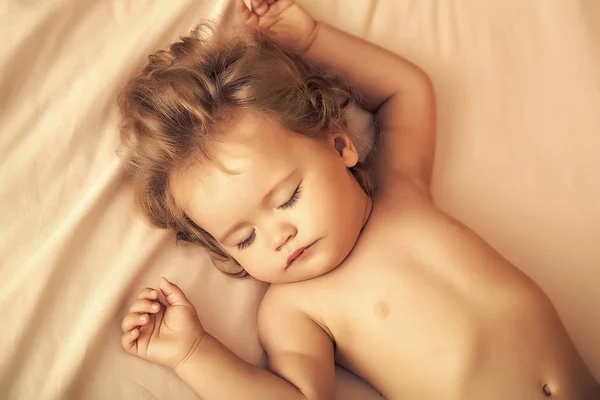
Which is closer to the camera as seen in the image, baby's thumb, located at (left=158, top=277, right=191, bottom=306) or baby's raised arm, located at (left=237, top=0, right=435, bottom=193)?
baby's thumb, located at (left=158, top=277, right=191, bottom=306)

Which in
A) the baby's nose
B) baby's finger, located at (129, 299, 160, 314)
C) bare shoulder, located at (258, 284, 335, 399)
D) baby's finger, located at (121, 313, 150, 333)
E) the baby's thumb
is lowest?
baby's finger, located at (121, 313, 150, 333)

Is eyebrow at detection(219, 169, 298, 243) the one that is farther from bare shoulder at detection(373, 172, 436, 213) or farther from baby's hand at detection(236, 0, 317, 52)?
baby's hand at detection(236, 0, 317, 52)

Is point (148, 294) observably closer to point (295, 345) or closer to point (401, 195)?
point (295, 345)

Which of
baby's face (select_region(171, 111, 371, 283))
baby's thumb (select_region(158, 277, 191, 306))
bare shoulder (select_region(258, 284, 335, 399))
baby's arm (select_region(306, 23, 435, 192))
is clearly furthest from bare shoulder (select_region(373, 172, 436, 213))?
baby's thumb (select_region(158, 277, 191, 306))

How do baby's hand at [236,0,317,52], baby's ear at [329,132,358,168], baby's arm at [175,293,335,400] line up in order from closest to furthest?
baby's arm at [175,293,335,400]
baby's ear at [329,132,358,168]
baby's hand at [236,0,317,52]

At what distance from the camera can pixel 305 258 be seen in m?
0.83

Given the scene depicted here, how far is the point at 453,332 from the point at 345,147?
0.34 metres

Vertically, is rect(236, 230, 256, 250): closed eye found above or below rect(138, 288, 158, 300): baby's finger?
above

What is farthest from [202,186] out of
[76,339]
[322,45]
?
[322,45]

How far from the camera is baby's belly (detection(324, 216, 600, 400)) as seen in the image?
2.60 ft

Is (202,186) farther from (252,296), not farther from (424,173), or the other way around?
(424,173)

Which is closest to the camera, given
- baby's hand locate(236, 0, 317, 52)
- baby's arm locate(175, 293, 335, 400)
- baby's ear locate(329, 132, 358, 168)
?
baby's arm locate(175, 293, 335, 400)

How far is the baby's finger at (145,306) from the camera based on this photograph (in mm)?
818

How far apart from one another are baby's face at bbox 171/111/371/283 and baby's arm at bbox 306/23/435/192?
193mm
